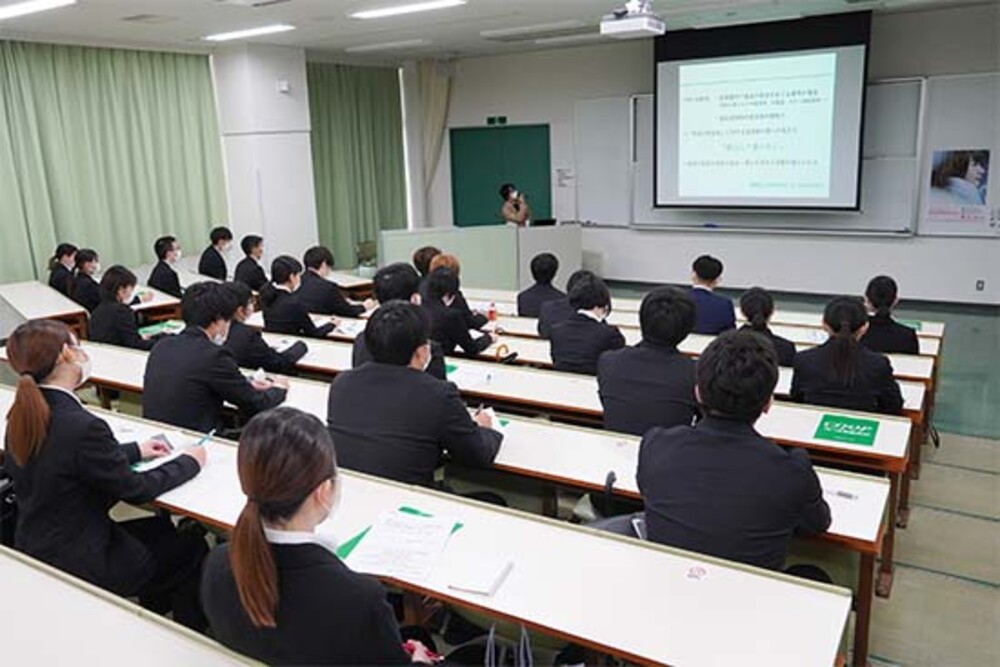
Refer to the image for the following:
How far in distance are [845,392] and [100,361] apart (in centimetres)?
373

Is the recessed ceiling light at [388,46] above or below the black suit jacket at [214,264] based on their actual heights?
above

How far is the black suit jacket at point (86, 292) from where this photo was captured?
6166 mm

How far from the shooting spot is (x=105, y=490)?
2201 mm

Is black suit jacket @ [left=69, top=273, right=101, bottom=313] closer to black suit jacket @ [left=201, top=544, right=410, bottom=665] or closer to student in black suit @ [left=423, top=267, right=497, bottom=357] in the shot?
student in black suit @ [left=423, top=267, right=497, bottom=357]

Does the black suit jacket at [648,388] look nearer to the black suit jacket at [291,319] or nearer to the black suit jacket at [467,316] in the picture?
the black suit jacket at [467,316]

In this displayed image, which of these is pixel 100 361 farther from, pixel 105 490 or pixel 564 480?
pixel 564 480

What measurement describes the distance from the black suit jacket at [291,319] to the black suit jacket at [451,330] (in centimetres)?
97

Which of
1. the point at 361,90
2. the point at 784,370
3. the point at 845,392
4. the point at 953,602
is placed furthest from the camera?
the point at 361,90

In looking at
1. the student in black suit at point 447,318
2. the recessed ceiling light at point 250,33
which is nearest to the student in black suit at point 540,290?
the student in black suit at point 447,318

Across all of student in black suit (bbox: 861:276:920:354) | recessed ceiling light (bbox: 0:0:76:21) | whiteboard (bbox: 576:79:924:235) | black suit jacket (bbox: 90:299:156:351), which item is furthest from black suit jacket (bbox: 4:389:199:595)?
whiteboard (bbox: 576:79:924:235)

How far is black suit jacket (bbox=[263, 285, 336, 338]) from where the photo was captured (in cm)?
488

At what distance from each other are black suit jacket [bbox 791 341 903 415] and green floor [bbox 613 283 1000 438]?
1.74 metres

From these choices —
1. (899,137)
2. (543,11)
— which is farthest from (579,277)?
(899,137)

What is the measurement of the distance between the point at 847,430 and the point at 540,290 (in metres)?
2.67
